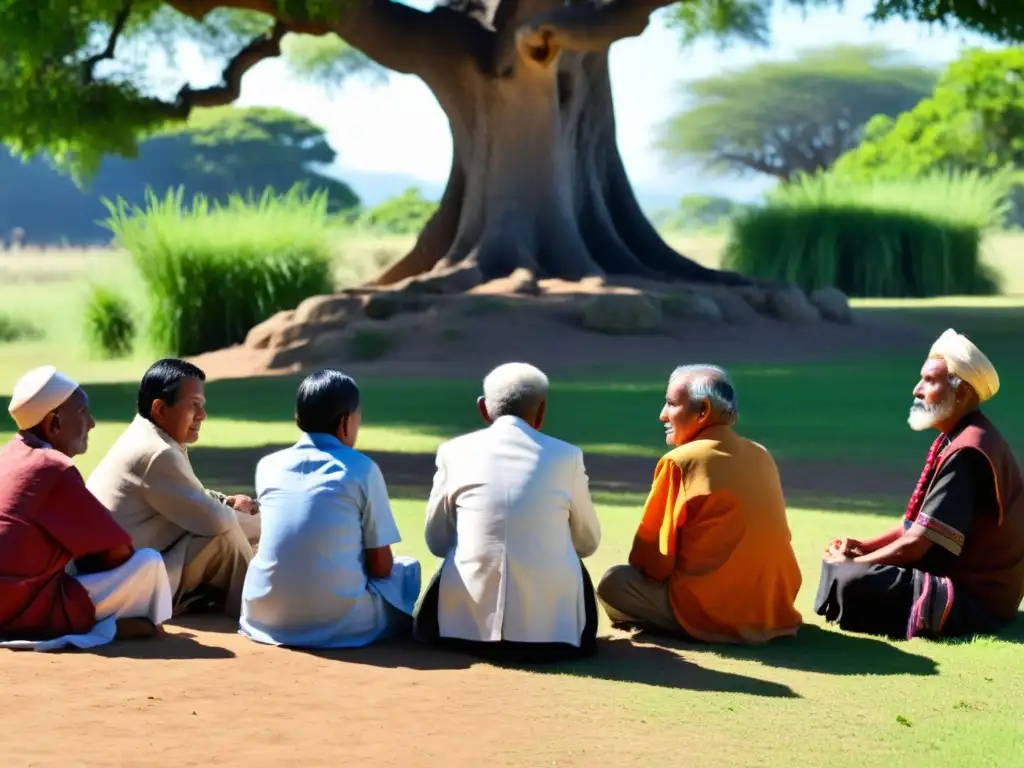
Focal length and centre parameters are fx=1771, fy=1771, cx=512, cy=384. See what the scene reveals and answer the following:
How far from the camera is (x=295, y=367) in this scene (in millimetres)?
18125

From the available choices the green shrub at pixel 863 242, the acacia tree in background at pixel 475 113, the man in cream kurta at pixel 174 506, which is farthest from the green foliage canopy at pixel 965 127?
the man in cream kurta at pixel 174 506

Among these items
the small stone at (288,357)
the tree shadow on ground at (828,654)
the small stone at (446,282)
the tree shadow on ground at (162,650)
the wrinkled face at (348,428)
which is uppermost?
the small stone at (446,282)

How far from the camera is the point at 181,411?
6.00 meters

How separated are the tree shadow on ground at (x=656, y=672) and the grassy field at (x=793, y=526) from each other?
0.04ft

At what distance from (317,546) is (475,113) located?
16784 millimetres

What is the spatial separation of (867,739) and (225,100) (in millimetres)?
19485

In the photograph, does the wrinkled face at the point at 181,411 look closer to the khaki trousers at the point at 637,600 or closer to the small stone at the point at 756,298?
the khaki trousers at the point at 637,600

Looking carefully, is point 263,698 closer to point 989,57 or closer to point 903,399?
point 903,399

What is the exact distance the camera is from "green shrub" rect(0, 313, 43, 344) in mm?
27391

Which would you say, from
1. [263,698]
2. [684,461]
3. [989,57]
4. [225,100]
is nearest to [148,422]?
[263,698]

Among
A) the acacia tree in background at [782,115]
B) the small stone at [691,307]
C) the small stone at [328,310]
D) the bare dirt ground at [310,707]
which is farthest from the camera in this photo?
the acacia tree in background at [782,115]

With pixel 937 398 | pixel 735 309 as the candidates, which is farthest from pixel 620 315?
pixel 937 398

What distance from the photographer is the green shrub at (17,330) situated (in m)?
27.4

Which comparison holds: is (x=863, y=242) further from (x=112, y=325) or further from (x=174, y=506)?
(x=174, y=506)
